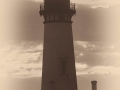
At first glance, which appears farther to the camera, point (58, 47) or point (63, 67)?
point (58, 47)

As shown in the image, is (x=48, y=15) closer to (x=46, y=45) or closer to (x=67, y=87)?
(x=46, y=45)

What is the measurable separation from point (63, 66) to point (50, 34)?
7.03 feet

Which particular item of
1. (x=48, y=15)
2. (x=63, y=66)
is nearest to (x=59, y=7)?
(x=48, y=15)

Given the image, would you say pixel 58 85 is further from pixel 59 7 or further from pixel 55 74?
pixel 59 7

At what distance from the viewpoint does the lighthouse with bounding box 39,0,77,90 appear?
4306 cm

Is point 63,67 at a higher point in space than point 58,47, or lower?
lower

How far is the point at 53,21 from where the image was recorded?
43.2 meters

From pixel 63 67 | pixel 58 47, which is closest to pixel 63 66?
pixel 63 67

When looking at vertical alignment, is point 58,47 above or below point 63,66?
above

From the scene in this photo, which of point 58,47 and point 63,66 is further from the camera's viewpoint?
point 58,47

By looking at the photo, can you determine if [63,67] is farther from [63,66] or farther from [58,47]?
[58,47]

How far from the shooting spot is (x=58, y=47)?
142ft

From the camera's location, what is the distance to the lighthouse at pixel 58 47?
43062 mm

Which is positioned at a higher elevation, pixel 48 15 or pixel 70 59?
pixel 48 15
